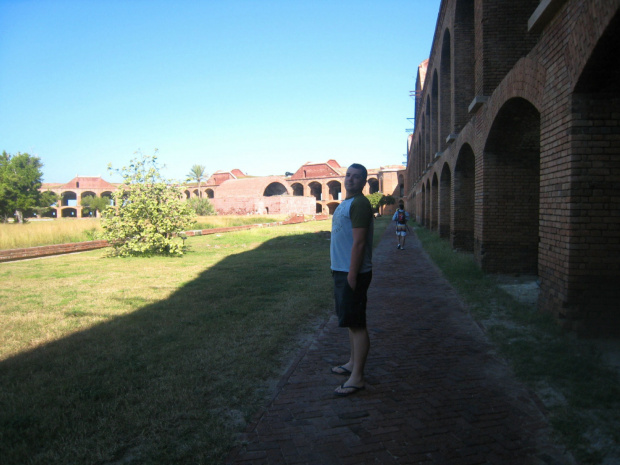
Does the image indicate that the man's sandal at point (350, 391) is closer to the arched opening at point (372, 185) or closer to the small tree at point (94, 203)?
the arched opening at point (372, 185)

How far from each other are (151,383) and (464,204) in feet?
31.6

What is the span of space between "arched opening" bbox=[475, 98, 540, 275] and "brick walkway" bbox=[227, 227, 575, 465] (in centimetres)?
361

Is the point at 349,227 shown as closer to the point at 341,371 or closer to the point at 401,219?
the point at 341,371

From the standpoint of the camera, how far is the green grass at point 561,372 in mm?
2377

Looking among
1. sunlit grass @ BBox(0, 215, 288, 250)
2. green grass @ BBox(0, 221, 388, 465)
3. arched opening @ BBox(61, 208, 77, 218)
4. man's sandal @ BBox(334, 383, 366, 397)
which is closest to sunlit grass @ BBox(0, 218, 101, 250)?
sunlit grass @ BBox(0, 215, 288, 250)

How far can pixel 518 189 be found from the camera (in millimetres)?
7410

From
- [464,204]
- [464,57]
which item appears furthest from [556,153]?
[464,57]

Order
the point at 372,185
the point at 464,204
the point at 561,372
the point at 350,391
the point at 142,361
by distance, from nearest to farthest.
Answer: the point at 350,391 < the point at 561,372 < the point at 142,361 < the point at 464,204 < the point at 372,185

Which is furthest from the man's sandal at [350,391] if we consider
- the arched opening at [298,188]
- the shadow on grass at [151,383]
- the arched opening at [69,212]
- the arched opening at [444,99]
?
the arched opening at [69,212]

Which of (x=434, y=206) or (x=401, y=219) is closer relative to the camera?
(x=401, y=219)

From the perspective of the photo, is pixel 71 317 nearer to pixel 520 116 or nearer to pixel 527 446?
pixel 527 446

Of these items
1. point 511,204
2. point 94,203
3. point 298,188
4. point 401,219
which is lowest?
point 401,219

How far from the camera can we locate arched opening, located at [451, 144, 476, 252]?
35.8ft

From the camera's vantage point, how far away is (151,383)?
3.17 meters
